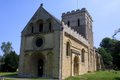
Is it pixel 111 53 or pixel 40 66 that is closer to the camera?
pixel 40 66

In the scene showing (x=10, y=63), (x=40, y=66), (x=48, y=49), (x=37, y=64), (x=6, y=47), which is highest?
(x=6, y=47)

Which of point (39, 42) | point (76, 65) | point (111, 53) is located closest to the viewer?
point (39, 42)

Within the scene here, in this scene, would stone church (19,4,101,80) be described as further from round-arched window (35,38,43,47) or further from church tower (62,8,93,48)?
church tower (62,8,93,48)

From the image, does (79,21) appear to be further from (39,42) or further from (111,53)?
(111,53)

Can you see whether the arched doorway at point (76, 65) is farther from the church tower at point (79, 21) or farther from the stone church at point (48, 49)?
the church tower at point (79, 21)

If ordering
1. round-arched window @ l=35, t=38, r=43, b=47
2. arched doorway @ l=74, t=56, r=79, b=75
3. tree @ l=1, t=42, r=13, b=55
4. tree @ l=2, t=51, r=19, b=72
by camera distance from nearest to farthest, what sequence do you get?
round-arched window @ l=35, t=38, r=43, b=47
arched doorway @ l=74, t=56, r=79, b=75
tree @ l=2, t=51, r=19, b=72
tree @ l=1, t=42, r=13, b=55

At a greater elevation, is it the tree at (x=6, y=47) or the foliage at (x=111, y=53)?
the tree at (x=6, y=47)

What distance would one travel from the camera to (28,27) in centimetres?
3459

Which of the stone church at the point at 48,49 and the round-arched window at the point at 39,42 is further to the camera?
the round-arched window at the point at 39,42

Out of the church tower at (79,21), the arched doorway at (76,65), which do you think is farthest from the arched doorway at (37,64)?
the church tower at (79,21)

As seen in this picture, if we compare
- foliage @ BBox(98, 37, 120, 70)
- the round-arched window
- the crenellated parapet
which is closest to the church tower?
the crenellated parapet

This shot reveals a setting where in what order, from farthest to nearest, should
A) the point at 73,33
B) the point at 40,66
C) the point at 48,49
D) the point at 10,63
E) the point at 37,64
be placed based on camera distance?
the point at 10,63, the point at 73,33, the point at 37,64, the point at 40,66, the point at 48,49

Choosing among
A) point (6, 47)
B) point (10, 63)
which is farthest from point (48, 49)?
point (6, 47)

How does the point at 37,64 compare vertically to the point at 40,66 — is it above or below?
above
